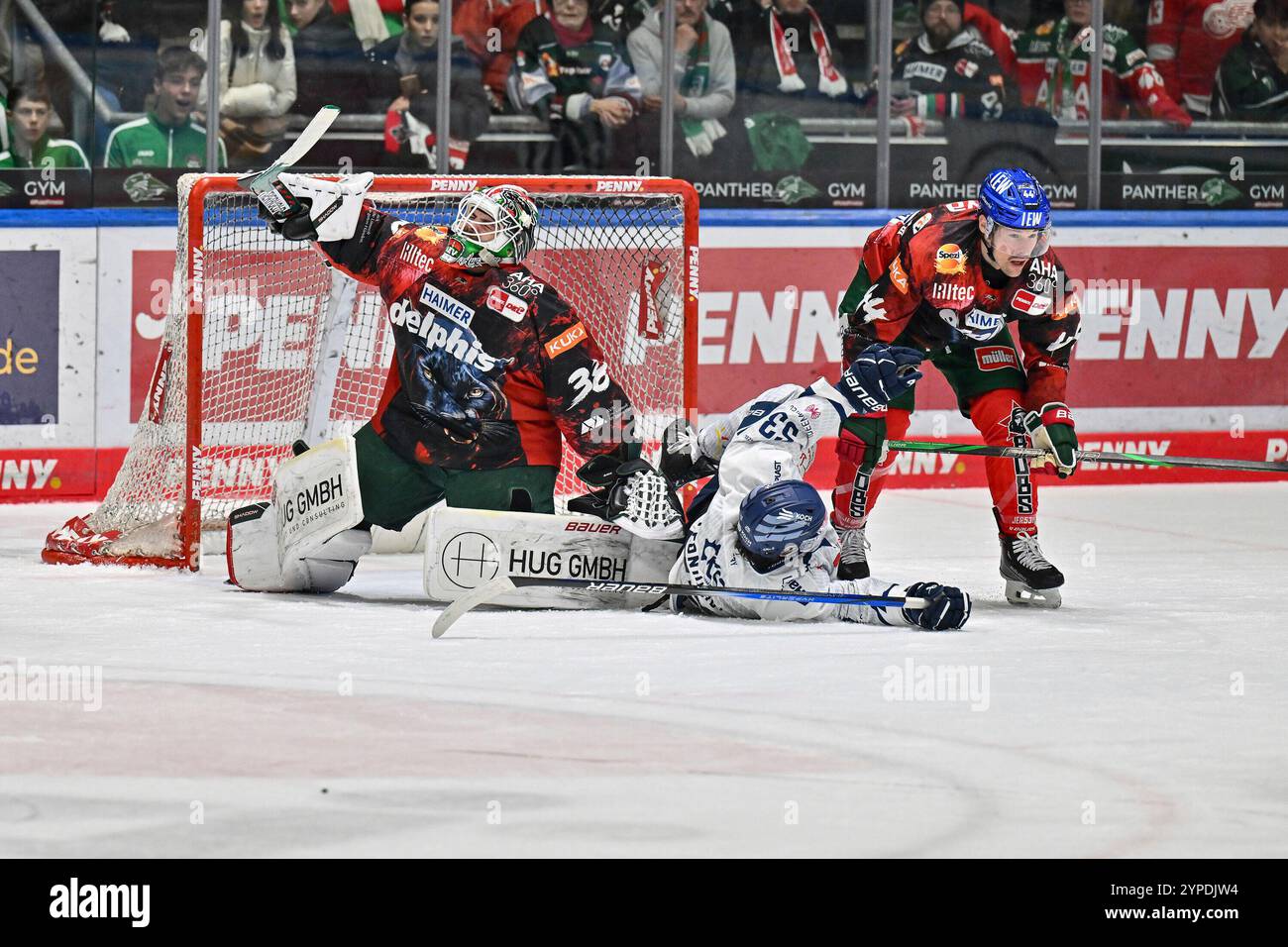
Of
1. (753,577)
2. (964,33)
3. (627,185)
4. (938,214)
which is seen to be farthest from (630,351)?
(964,33)

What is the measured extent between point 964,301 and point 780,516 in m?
1.17

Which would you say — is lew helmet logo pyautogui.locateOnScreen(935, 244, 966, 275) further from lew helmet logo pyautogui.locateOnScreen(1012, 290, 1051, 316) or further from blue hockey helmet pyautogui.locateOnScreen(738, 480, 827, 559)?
blue hockey helmet pyautogui.locateOnScreen(738, 480, 827, 559)

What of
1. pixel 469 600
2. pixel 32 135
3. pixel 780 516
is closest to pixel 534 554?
pixel 469 600

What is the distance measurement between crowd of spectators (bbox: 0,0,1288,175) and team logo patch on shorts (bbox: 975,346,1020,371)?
282 centimetres

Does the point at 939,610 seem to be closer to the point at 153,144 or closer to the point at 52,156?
the point at 153,144

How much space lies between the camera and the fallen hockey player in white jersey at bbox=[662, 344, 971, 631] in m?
5.43

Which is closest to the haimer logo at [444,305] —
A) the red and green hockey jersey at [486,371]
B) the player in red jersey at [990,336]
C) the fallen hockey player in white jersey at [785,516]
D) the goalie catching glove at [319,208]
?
the red and green hockey jersey at [486,371]

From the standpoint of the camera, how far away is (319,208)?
621 cm

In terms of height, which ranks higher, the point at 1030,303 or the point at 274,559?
the point at 1030,303

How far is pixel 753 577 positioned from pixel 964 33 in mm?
4263

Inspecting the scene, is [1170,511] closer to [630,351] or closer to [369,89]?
[630,351]

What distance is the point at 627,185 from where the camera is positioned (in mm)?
7004

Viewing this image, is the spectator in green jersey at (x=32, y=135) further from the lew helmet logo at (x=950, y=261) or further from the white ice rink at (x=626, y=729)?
the lew helmet logo at (x=950, y=261)

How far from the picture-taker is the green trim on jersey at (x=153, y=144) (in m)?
Result: 8.26
